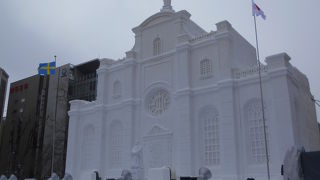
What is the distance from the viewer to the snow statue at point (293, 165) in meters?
12.9

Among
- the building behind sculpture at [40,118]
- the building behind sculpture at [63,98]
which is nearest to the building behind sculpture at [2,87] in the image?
the building behind sculpture at [40,118]

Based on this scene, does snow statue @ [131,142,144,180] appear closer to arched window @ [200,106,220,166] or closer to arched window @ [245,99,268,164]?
arched window @ [200,106,220,166]

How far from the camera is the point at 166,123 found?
2950 cm

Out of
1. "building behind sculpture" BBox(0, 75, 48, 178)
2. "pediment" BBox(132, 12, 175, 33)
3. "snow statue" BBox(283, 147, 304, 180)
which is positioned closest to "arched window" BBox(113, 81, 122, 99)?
"pediment" BBox(132, 12, 175, 33)

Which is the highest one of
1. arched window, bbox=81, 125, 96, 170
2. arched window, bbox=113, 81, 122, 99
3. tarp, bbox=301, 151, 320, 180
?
arched window, bbox=113, 81, 122, 99

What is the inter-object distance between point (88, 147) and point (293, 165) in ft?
82.1

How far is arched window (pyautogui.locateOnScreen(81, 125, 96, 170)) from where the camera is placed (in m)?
34.1

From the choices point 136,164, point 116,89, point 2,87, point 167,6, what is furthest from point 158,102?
point 2,87

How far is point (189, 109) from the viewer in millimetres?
27750

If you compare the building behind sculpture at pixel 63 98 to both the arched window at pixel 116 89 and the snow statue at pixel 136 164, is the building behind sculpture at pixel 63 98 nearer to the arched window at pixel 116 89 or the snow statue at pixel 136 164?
the arched window at pixel 116 89

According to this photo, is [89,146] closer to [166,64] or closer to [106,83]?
[106,83]

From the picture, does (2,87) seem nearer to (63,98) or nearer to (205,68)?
(63,98)

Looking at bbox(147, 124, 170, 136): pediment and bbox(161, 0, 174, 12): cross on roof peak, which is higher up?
bbox(161, 0, 174, 12): cross on roof peak

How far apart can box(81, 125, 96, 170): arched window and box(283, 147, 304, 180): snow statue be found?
2363 cm
